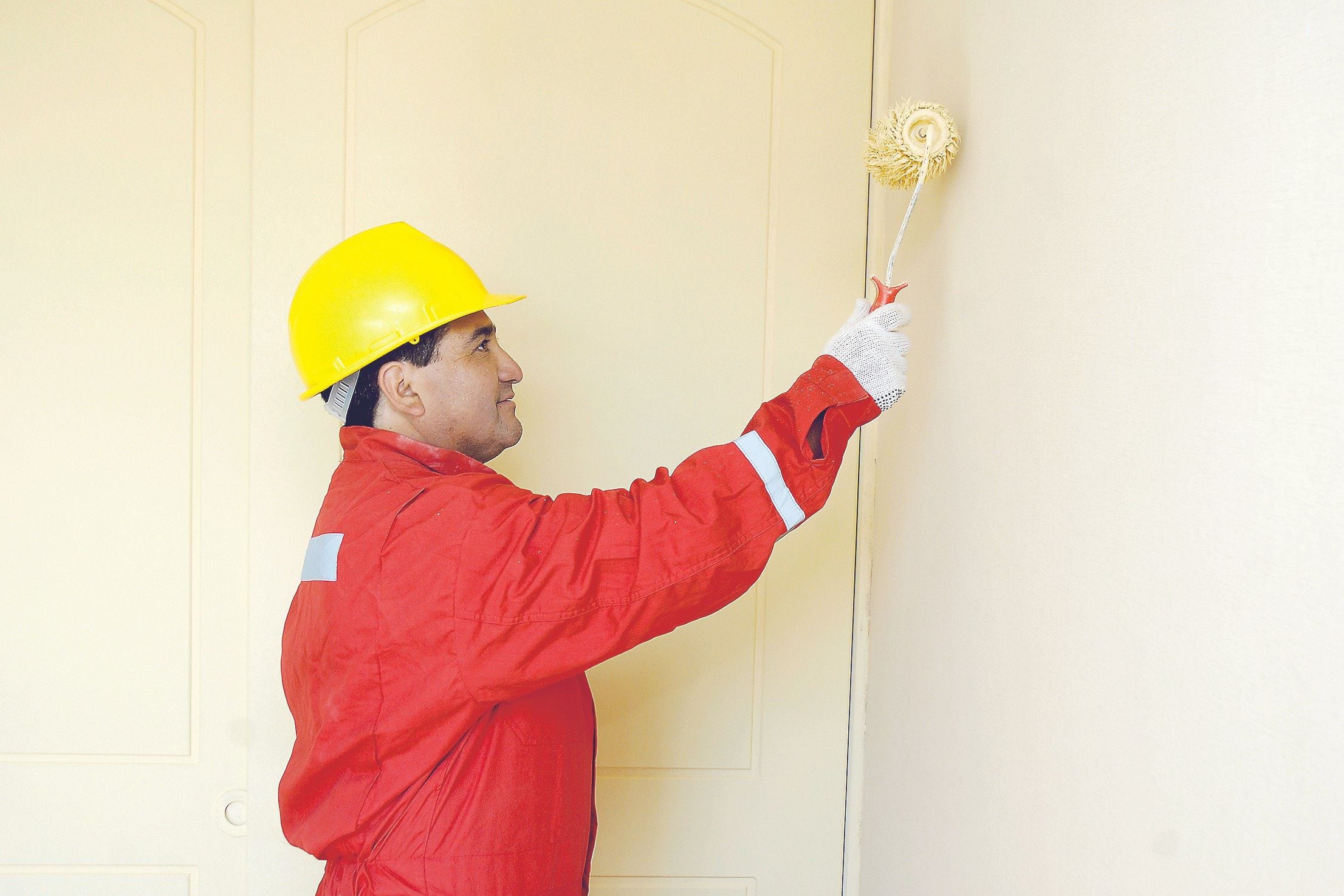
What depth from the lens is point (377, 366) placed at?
1246mm

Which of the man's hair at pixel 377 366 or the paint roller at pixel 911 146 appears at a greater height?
the paint roller at pixel 911 146

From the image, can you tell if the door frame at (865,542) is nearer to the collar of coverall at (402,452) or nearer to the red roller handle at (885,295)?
the red roller handle at (885,295)

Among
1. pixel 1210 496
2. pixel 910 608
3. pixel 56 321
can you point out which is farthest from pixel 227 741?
pixel 1210 496

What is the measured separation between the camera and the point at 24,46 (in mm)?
1572

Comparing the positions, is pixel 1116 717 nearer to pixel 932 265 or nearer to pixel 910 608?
pixel 910 608

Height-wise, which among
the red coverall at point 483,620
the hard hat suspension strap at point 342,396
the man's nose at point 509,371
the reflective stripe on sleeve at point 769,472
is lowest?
the red coverall at point 483,620

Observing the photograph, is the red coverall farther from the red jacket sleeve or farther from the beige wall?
the beige wall

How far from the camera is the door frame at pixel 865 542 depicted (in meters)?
1.54

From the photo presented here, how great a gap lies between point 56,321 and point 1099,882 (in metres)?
1.73

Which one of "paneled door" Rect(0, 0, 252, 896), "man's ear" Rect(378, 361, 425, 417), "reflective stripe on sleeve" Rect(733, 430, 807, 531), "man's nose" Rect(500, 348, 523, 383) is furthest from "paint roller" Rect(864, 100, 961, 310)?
"paneled door" Rect(0, 0, 252, 896)

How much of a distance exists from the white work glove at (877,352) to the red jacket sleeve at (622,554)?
83mm

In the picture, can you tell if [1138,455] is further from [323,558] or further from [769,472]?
[323,558]

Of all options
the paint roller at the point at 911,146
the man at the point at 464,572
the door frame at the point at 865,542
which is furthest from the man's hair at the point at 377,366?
the door frame at the point at 865,542

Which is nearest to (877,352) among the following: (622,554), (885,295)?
(885,295)
